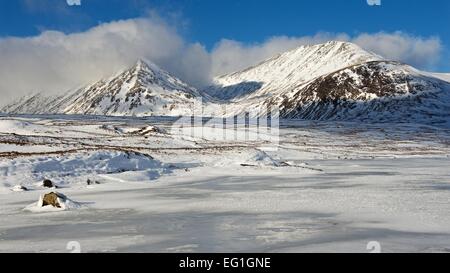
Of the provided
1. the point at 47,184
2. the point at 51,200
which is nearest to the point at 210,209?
the point at 51,200

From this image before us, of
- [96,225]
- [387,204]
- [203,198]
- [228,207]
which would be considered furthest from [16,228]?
[387,204]

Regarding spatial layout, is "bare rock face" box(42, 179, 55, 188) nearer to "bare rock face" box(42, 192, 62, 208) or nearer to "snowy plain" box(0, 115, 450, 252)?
"snowy plain" box(0, 115, 450, 252)

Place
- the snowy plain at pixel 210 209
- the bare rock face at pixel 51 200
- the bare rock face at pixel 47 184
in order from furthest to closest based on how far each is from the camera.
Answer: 1. the bare rock face at pixel 47 184
2. the bare rock face at pixel 51 200
3. the snowy plain at pixel 210 209

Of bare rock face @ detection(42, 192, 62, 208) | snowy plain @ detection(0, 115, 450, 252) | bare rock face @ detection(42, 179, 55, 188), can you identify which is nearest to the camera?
snowy plain @ detection(0, 115, 450, 252)

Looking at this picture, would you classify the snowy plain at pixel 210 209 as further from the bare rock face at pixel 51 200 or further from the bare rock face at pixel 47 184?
the bare rock face at pixel 51 200

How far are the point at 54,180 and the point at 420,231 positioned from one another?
1009 inches

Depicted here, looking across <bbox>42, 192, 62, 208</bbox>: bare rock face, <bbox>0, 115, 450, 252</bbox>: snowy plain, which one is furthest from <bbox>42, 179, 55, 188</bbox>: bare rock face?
<bbox>42, 192, 62, 208</bbox>: bare rock face

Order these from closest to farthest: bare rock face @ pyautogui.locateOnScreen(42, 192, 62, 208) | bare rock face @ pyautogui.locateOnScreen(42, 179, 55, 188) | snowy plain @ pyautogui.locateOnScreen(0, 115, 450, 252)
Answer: snowy plain @ pyautogui.locateOnScreen(0, 115, 450, 252) → bare rock face @ pyautogui.locateOnScreen(42, 192, 62, 208) → bare rock face @ pyautogui.locateOnScreen(42, 179, 55, 188)

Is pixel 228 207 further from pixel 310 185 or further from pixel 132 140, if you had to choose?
pixel 132 140

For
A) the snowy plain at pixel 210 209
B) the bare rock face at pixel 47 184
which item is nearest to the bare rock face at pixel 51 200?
the snowy plain at pixel 210 209

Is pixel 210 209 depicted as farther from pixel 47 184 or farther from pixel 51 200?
pixel 47 184

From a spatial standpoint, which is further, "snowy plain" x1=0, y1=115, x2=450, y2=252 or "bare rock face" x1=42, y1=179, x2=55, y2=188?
"bare rock face" x1=42, y1=179, x2=55, y2=188

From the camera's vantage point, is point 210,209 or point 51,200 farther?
point 51,200

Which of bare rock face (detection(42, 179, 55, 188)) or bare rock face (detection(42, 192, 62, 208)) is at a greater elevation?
bare rock face (detection(42, 192, 62, 208))
